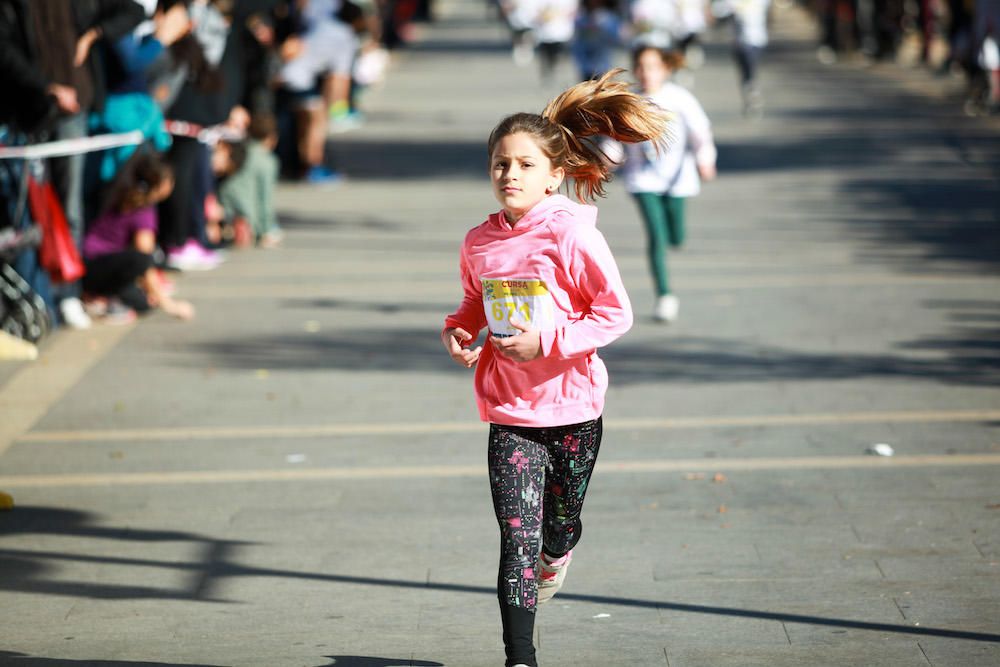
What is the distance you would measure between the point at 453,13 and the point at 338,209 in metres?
48.8

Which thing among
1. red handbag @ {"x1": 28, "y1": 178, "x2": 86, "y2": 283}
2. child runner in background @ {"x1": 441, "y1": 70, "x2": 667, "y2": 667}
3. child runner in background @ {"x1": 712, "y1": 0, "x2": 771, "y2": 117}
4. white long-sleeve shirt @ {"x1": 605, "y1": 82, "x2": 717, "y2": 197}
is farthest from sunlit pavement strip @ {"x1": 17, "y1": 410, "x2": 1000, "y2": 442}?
child runner in background @ {"x1": 712, "y1": 0, "x2": 771, "y2": 117}

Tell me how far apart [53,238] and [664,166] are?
Result: 3.60 metres

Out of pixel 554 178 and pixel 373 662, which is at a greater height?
pixel 554 178

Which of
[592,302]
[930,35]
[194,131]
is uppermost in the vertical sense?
[592,302]

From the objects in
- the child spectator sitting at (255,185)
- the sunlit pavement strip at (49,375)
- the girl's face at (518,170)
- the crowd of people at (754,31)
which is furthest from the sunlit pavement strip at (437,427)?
the child spectator sitting at (255,185)

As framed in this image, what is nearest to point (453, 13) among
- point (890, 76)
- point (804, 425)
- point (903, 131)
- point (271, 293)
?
point (890, 76)

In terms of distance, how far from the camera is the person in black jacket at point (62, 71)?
30.6 ft

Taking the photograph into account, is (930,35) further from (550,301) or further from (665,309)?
(550,301)

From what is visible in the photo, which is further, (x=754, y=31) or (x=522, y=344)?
(x=754, y=31)

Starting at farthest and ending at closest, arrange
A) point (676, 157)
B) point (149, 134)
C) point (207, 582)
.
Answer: point (149, 134)
point (676, 157)
point (207, 582)

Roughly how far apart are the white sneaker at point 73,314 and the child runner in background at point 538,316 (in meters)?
6.25

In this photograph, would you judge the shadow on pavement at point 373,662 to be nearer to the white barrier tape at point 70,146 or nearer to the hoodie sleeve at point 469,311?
the hoodie sleeve at point 469,311

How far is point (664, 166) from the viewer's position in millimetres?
10336

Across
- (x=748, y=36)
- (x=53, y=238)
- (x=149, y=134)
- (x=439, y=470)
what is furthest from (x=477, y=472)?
(x=748, y=36)
